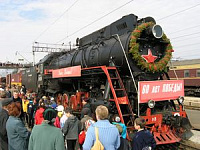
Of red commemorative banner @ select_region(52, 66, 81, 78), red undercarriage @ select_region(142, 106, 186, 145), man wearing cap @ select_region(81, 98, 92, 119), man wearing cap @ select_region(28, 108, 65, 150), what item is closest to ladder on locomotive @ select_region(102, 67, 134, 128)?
red undercarriage @ select_region(142, 106, 186, 145)

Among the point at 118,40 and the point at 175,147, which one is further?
the point at 118,40

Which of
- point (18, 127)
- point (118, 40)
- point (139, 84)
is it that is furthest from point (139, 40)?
point (18, 127)

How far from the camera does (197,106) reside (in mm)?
14250

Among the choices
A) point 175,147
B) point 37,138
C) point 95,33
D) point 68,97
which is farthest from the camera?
point 68,97

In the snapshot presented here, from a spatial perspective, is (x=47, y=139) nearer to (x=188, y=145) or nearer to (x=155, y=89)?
(x=155, y=89)

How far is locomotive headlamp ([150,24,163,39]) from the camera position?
250 inches

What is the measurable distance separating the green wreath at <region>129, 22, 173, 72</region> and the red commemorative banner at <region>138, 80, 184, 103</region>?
53 cm

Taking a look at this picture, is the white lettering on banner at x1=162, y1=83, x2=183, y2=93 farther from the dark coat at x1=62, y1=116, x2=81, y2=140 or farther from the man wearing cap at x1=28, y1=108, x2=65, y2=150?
the man wearing cap at x1=28, y1=108, x2=65, y2=150

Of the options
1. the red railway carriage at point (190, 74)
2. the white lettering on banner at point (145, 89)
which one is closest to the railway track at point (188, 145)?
the white lettering on banner at point (145, 89)

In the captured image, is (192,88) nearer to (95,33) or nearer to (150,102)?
(95,33)

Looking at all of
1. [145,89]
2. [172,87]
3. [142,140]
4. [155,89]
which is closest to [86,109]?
[145,89]

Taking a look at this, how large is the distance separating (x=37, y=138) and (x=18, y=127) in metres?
0.85

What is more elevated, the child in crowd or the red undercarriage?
the child in crowd

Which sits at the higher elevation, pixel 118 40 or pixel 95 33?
pixel 95 33
